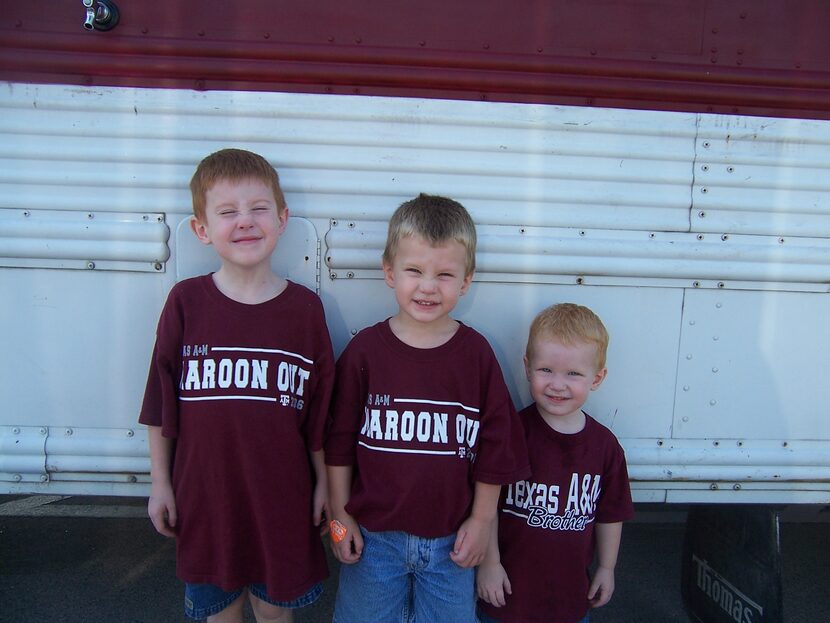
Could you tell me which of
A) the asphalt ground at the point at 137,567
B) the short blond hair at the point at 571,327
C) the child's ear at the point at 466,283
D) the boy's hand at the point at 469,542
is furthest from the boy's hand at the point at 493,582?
the asphalt ground at the point at 137,567

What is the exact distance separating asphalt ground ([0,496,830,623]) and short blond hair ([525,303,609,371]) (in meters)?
1.35

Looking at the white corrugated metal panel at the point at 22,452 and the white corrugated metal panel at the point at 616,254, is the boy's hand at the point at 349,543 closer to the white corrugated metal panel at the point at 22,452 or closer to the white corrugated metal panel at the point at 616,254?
the white corrugated metal panel at the point at 616,254

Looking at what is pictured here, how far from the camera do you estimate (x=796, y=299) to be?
195 centimetres

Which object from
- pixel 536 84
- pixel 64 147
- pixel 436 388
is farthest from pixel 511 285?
pixel 64 147

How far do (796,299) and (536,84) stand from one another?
3.40 feet

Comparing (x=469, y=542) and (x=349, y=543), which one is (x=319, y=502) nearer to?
(x=349, y=543)

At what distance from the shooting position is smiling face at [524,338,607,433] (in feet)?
5.93

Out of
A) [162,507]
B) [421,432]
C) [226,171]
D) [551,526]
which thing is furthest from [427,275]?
[162,507]

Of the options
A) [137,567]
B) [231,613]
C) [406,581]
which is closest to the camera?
[406,581]

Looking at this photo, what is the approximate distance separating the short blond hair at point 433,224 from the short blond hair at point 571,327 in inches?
10.6

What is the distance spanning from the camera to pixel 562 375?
5.97ft

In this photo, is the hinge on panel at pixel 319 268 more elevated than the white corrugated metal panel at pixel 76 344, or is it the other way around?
the hinge on panel at pixel 319 268

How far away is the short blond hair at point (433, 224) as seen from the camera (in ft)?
5.46

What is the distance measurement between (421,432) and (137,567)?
5.78ft
